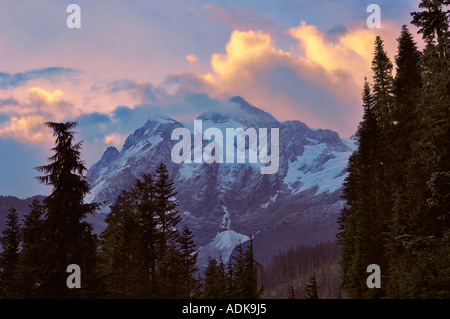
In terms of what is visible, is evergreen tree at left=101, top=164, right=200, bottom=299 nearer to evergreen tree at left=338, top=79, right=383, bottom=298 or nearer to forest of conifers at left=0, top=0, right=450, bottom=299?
forest of conifers at left=0, top=0, right=450, bottom=299

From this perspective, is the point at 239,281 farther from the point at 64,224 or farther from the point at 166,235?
the point at 166,235

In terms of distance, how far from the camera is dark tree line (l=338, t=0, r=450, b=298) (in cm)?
1808

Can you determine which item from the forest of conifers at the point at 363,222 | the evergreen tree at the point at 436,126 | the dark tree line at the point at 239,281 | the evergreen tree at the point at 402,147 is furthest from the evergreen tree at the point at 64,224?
the evergreen tree at the point at 402,147

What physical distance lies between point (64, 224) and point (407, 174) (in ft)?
81.4

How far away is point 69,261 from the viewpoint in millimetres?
22375

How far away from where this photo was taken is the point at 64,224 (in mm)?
22891

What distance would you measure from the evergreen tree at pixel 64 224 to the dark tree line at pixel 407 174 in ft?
50.5

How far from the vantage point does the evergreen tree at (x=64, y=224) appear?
22344 mm

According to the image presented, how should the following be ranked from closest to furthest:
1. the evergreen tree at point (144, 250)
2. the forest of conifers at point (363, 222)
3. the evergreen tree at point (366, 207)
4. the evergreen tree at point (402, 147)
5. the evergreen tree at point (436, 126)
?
the evergreen tree at point (436, 126) < the forest of conifers at point (363, 222) < the evergreen tree at point (402, 147) < the evergreen tree at point (144, 250) < the evergreen tree at point (366, 207)

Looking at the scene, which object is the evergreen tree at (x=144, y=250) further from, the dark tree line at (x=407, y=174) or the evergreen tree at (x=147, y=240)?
the dark tree line at (x=407, y=174)

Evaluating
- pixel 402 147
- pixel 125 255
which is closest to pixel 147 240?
pixel 125 255

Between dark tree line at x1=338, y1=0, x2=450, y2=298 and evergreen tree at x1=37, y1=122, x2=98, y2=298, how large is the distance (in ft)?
50.5
